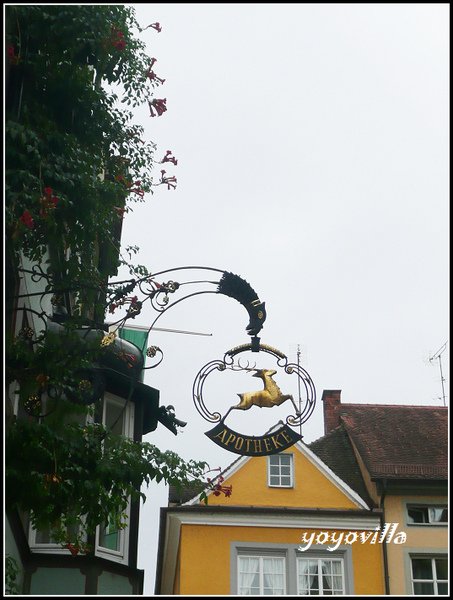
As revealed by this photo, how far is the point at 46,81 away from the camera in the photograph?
9680 mm

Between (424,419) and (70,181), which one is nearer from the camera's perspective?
(70,181)

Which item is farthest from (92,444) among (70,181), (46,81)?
(46,81)

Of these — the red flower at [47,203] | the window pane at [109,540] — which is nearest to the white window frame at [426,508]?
the window pane at [109,540]

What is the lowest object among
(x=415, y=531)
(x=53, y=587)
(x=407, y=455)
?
(x=53, y=587)

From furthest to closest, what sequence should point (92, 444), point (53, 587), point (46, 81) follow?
point (53, 587) < point (46, 81) < point (92, 444)

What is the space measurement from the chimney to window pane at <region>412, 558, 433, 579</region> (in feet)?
19.5

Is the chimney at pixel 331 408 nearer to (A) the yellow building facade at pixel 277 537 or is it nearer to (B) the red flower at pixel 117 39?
(A) the yellow building facade at pixel 277 537

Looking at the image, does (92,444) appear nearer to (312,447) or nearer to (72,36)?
(72,36)

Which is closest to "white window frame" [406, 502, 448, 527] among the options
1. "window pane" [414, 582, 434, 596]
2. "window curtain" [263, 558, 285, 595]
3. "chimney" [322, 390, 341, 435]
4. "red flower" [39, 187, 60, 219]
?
"window pane" [414, 582, 434, 596]

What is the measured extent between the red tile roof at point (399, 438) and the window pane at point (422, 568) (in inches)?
74.4

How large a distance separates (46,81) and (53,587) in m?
8.07

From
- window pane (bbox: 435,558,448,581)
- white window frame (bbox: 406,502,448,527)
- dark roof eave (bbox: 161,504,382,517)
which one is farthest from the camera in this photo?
white window frame (bbox: 406,502,448,527)

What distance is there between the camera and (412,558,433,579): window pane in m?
23.7

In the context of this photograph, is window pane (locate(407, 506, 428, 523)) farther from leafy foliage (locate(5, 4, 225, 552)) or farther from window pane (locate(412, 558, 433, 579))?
leafy foliage (locate(5, 4, 225, 552))
